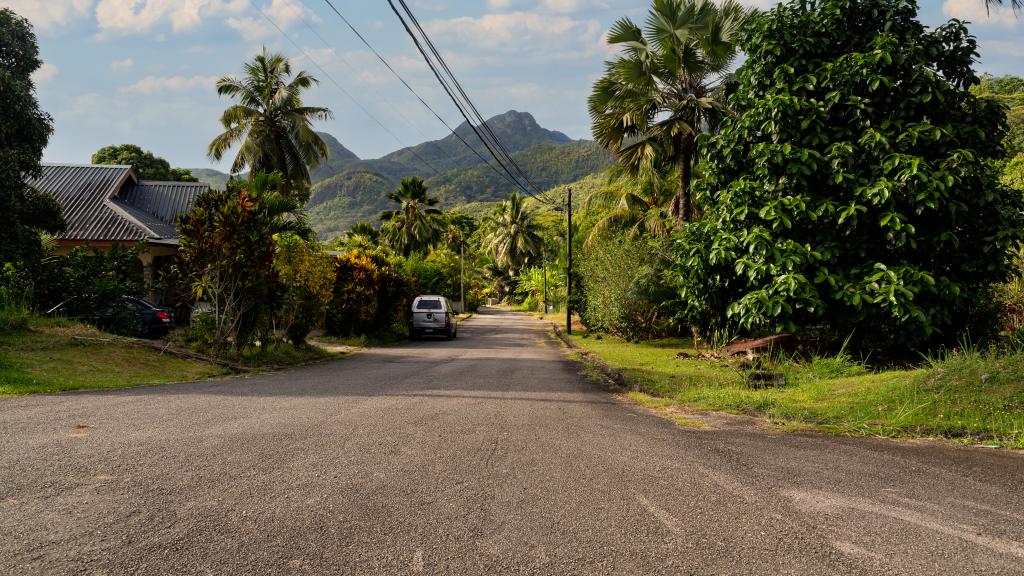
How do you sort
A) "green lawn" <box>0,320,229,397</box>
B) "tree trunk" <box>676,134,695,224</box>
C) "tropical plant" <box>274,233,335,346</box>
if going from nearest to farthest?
"green lawn" <box>0,320,229,397</box> < "tropical plant" <box>274,233,335,346</box> < "tree trunk" <box>676,134,695,224</box>

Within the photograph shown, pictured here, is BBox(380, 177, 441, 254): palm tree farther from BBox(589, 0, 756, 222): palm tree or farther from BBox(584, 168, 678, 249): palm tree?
BBox(589, 0, 756, 222): palm tree

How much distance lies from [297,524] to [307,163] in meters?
28.9

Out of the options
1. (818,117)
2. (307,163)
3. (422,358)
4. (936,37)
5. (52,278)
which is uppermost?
(307,163)

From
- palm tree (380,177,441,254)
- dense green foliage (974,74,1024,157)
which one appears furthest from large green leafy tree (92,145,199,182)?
dense green foliage (974,74,1024,157)

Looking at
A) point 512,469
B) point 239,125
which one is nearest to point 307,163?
point 239,125

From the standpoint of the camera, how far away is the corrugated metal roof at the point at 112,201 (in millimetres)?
23359

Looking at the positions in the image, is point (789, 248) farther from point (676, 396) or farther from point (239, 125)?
point (239, 125)

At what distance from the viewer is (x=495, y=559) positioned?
3234 mm

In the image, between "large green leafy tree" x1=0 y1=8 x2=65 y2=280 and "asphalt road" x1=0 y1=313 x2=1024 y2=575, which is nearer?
"asphalt road" x1=0 y1=313 x2=1024 y2=575

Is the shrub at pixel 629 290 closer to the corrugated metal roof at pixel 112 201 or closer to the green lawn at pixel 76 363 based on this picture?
the green lawn at pixel 76 363

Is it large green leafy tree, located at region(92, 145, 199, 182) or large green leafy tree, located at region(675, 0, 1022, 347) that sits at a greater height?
large green leafy tree, located at region(92, 145, 199, 182)

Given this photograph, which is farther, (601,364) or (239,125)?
(239,125)

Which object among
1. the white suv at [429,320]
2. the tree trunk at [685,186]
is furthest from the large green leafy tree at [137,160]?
the tree trunk at [685,186]

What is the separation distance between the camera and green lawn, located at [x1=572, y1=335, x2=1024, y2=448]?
6523 millimetres
